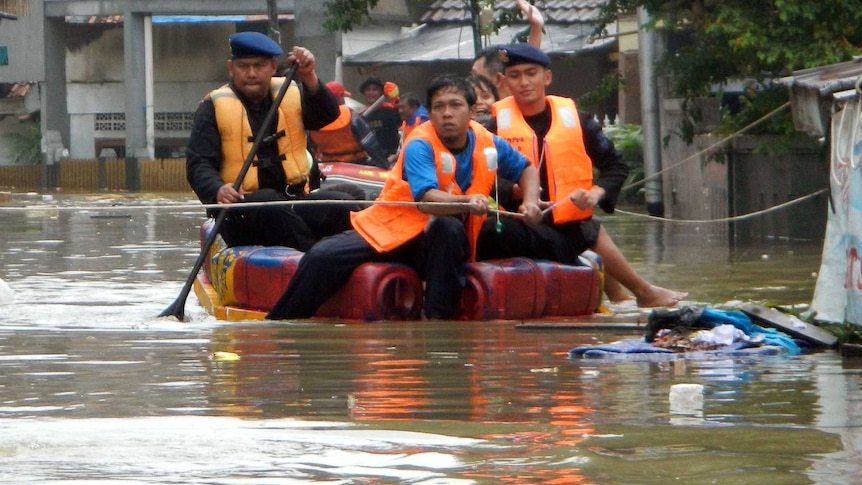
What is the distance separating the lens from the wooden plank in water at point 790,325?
261 inches

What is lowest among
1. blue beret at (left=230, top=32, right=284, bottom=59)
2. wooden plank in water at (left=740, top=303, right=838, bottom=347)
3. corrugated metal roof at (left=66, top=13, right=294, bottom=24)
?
wooden plank in water at (left=740, top=303, right=838, bottom=347)

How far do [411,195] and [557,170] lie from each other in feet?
3.16

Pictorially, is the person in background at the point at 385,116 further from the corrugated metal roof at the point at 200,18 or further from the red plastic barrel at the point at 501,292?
the corrugated metal roof at the point at 200,18

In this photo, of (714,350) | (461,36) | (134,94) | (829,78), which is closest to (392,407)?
(714,350)

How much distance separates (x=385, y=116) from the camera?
18.1 metres

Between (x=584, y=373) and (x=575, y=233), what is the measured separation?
10.5 ft

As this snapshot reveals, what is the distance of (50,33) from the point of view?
3694 centimetres

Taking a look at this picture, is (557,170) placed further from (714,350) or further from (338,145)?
(338,145)

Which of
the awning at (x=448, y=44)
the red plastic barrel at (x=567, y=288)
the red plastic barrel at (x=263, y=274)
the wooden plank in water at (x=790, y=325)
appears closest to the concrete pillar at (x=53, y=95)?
the awning at (x=448, y=44)

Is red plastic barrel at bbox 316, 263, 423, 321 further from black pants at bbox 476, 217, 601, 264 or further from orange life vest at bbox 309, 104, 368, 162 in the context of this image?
orange life vest at bbox 309, 104, 368, 162

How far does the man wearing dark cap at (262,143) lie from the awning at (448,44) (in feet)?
57.5

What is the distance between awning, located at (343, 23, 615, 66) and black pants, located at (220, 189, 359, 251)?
17374 mm

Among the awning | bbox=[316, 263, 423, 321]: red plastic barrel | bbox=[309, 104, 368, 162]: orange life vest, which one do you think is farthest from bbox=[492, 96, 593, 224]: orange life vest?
the awning

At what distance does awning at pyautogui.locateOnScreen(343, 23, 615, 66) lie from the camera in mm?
28094
